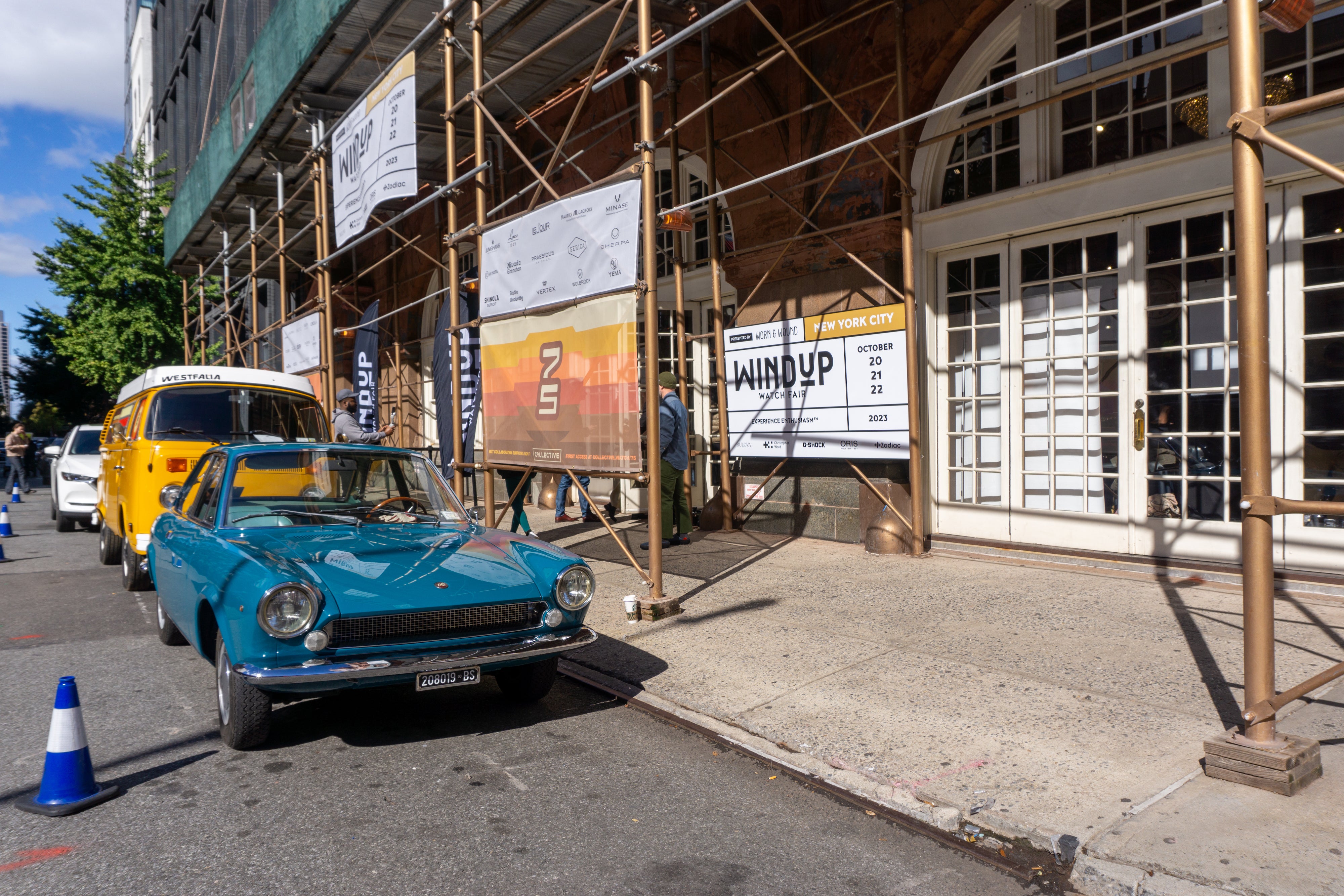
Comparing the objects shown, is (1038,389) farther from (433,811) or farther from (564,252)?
(433,811)

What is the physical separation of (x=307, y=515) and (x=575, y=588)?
1771mm

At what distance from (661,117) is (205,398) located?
6608 mm

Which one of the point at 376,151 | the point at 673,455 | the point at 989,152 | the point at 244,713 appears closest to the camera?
the point at 244,713

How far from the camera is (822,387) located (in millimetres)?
9344

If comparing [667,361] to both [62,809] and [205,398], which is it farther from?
[62,809]

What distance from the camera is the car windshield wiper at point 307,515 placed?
5199 millimetres

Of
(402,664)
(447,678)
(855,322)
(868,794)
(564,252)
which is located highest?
(564,252)

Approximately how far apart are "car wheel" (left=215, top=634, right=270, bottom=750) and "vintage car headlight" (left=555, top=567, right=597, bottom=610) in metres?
1.45

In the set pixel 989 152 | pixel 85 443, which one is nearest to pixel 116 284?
pixel 85 443

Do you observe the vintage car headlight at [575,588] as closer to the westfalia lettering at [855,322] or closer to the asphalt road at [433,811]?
the asphalt road at [433,811]

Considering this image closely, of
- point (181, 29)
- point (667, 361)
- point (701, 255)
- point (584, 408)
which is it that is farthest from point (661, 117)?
point (181, 29)

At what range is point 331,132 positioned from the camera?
1291cm

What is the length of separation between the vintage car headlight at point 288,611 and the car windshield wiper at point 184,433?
5415 mm

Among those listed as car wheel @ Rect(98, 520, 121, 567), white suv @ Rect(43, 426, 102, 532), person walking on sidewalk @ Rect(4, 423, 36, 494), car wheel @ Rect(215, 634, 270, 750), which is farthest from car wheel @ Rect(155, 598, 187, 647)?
person walking on sidewalk @ Rect(4, 423, 36, 494)
